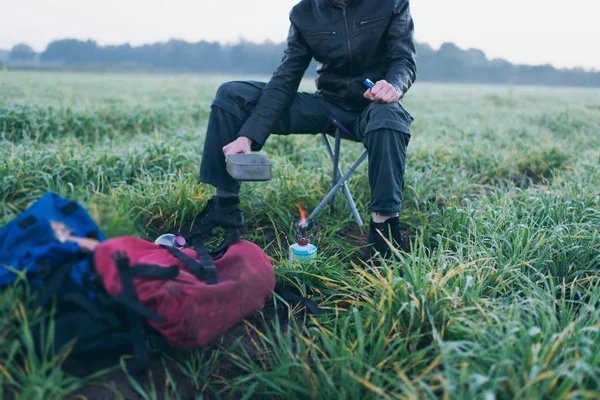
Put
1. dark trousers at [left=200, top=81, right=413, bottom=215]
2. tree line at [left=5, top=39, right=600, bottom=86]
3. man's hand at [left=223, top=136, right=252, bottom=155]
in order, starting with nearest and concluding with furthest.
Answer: dark trousers at [left=200, top=81, right=413, bottom=215]
man's hand at [left=223, top=136, right=252, bottom=155]
tree line at [left=5, top=39, right=600, bottom=86]

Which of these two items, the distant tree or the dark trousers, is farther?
the distant tree

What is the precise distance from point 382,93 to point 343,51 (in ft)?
1.95

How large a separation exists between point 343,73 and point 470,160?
260cm

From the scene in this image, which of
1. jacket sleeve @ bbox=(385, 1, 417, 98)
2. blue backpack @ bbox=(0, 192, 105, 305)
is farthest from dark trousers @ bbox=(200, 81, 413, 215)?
blue backpack @ bbox=(0, 192, 105, 305)

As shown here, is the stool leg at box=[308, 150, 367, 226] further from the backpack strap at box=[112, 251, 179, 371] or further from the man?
the backpack strap at box=[112, 251, 179, 371]

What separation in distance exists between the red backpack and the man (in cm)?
83

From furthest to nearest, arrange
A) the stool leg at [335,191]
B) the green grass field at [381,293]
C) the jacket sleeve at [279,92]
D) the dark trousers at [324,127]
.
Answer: the stool leg at [335,191] < the jacket sleeve at [279,92] < the dark trousers at [324,127] < the green grass field at [381,293]

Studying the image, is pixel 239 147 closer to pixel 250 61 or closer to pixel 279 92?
pixel 279 92

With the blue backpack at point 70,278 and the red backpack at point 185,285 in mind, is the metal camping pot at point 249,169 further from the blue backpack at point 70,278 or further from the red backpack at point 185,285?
the blue backpack at point 70,278

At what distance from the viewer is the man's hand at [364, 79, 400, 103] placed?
101 inches

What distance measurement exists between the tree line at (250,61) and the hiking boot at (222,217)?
75.9 metres

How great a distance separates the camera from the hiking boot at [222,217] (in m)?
2.83

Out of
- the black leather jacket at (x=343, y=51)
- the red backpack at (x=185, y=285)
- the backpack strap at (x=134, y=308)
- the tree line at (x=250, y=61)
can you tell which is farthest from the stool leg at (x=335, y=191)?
the tree line at (x=250, y=61)

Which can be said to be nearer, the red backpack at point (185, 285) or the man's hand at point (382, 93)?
the red backpack at point (185, 285)
